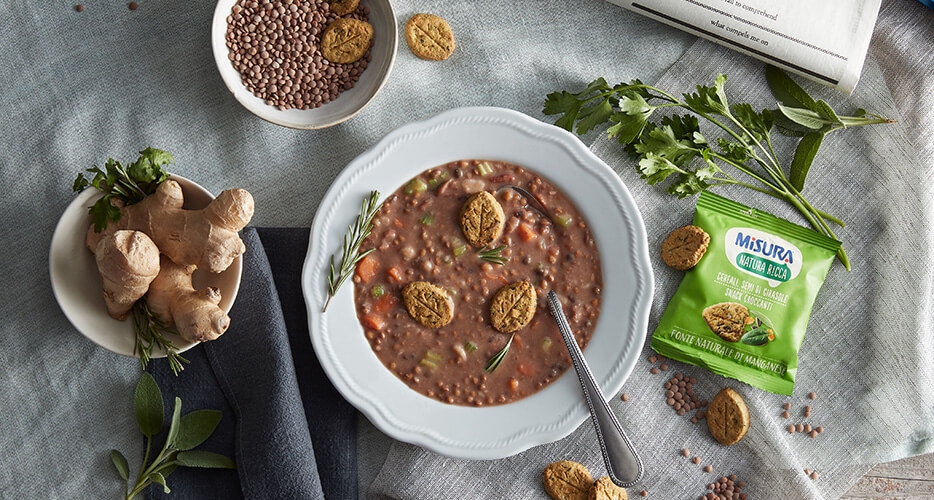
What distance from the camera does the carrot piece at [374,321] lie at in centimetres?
266

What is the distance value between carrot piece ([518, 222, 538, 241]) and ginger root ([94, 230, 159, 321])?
1304 millimetres

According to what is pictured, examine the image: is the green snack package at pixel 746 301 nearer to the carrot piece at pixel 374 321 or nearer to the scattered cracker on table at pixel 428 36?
the carrot piece at pixel 374 321

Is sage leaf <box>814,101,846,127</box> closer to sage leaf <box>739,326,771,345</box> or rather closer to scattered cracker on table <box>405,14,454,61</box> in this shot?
sage leaf <box>739,326,771,345</box>

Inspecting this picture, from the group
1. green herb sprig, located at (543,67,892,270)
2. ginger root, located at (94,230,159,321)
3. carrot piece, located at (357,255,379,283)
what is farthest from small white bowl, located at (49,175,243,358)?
green herb sprig, located at (543,67,892,270)

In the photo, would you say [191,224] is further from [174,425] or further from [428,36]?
[428,36]

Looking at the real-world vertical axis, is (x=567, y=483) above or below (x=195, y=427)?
below

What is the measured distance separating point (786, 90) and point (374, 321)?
6.61 ft

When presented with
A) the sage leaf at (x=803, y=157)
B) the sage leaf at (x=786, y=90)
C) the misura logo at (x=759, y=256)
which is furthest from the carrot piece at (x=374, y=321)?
the sage leaf at (x=786, y=90)

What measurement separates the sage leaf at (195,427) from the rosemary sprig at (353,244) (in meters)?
0.60

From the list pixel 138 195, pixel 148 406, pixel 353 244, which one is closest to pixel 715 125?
pixel 353 244

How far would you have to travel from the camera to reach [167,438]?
2654mm

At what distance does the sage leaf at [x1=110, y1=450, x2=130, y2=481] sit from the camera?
264cm

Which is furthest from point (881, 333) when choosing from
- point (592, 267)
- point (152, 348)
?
point (152, 348)

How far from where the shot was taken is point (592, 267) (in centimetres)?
274
